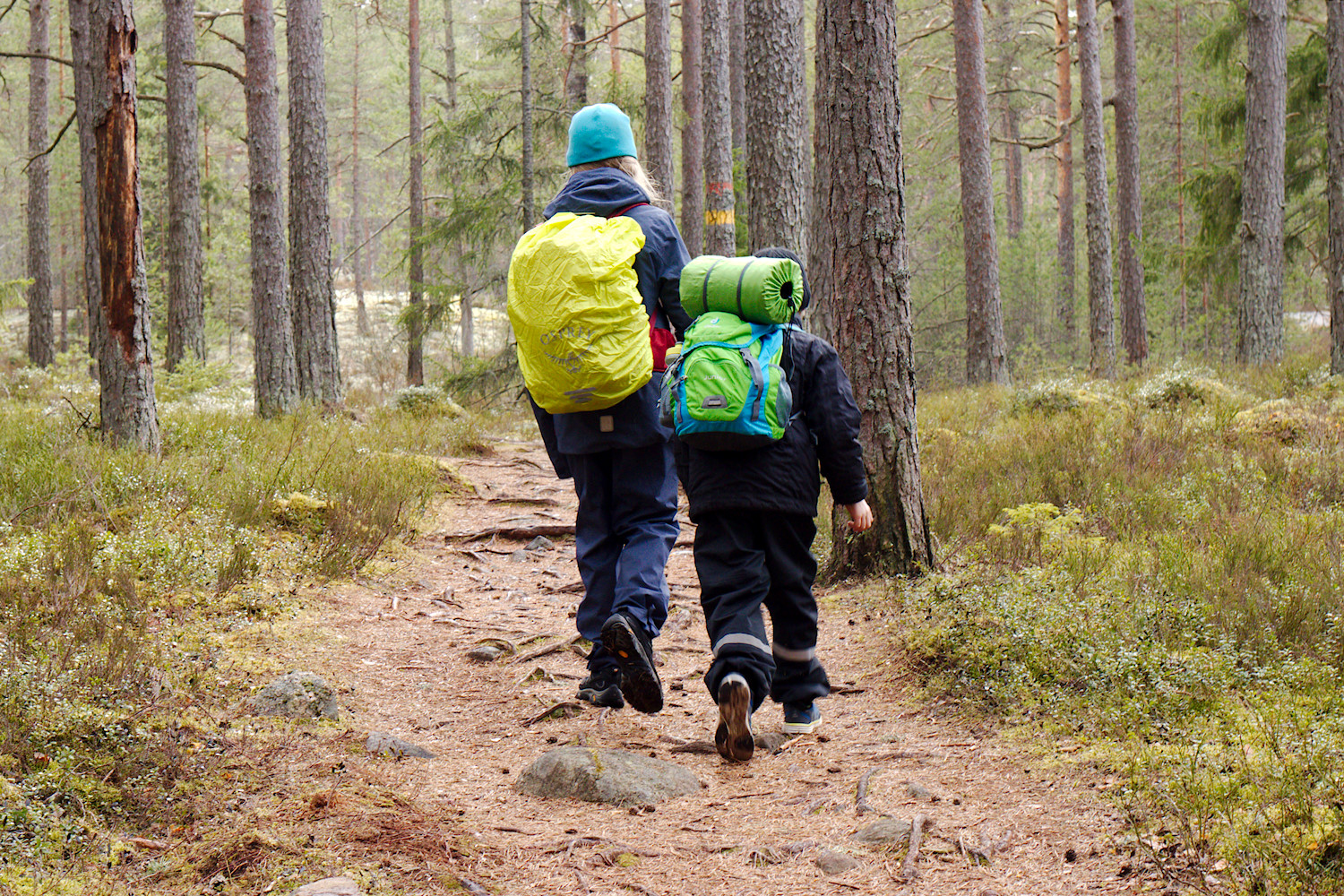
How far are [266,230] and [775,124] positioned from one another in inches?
238

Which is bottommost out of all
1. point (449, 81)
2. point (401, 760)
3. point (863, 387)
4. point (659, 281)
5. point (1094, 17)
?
point (401, 760)

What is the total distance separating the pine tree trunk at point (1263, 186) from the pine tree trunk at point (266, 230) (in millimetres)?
12531

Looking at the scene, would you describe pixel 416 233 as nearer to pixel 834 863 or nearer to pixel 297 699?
pixel 297 699

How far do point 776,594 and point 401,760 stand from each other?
61.7 inches

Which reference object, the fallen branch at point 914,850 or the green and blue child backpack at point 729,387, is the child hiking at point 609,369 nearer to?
the green and blue child backpack at point 729,387

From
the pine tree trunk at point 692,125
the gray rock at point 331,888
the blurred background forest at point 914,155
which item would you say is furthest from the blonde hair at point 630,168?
the pine tree trunk at point 692,125

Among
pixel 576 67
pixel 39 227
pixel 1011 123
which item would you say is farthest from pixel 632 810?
pixel 1011 123

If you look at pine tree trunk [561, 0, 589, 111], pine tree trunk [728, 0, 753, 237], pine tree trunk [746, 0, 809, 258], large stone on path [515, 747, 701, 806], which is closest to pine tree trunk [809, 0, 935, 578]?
large stone on path [515, 747, 701, 806]

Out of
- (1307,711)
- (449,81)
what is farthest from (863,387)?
(449,81)

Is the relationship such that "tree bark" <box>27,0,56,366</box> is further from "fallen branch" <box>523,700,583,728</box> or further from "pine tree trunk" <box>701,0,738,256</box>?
"fallen branch" <box>523,700,583,728</box>

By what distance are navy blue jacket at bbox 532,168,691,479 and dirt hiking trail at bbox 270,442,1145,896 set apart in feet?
4.00

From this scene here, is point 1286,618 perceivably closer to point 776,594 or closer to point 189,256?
point 776,594

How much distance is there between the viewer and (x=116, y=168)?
21.5ft

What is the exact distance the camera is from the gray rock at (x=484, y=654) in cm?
488
